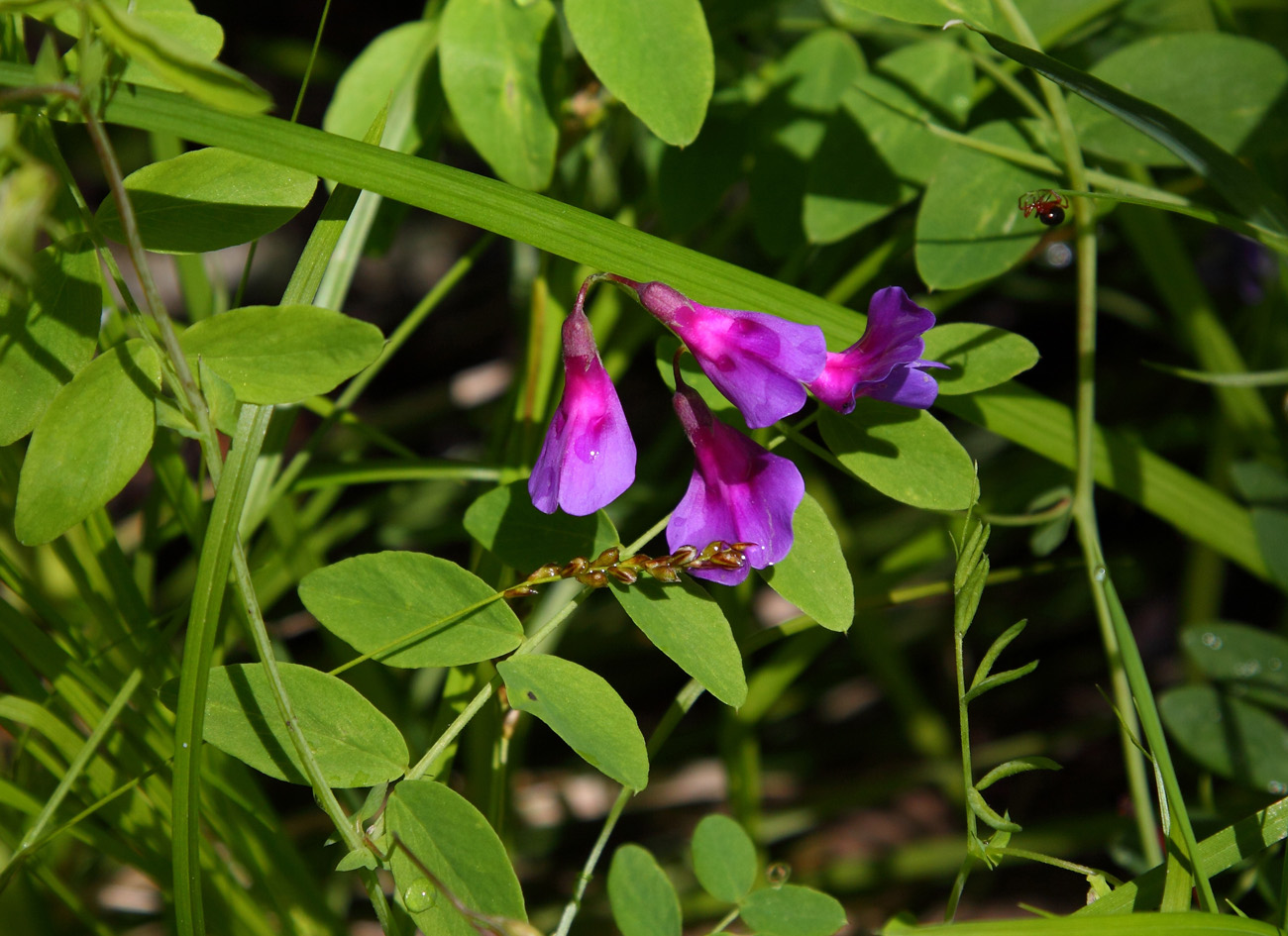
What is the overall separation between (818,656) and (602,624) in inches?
20.1

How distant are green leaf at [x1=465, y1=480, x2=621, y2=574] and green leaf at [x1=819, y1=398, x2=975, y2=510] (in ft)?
0.94

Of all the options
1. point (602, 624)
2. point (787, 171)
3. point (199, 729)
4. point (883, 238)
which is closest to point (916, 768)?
point (602, 624)

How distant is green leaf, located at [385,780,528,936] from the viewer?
2.87 ft

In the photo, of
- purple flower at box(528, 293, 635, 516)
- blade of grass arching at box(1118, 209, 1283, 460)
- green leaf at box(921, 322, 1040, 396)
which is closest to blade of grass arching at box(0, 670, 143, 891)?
purple flower at box(528, 293, 635, 516)

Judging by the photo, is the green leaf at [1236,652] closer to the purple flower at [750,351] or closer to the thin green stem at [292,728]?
the purple flower at [750,351]

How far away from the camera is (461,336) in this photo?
2537 millimetres

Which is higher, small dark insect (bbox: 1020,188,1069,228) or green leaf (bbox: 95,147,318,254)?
small dark insect (bbox: 1020,188,1069,228)

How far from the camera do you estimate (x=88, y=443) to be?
0.90 meters

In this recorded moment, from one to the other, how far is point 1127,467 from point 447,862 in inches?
41.9

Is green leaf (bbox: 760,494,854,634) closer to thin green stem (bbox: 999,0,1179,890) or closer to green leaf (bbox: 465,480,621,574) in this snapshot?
green leaf (bbox: 465,480,621,574)

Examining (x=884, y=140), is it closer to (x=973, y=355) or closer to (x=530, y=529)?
(x=973, y=355)

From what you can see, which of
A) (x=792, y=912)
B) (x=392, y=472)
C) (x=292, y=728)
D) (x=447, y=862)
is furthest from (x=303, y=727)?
(x=792, y=912)

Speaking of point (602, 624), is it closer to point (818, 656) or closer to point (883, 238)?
point (818, 656)

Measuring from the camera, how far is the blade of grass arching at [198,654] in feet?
2.77
